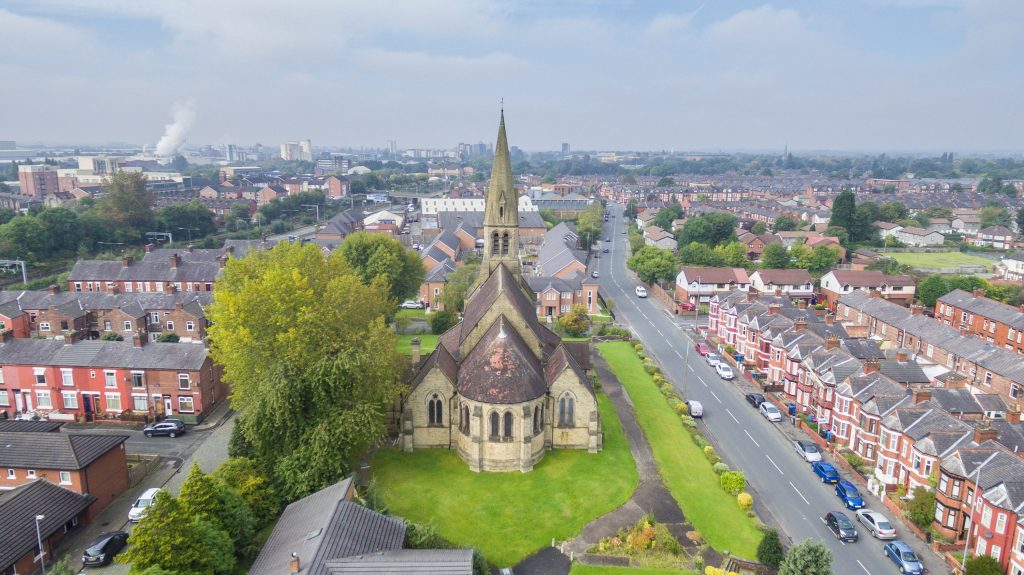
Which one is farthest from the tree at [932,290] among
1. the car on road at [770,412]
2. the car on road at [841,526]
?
the car on road at [841,526]

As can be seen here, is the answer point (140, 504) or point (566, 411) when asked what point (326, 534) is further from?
point (566, 411)

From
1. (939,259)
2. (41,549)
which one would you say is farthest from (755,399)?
(939,259)

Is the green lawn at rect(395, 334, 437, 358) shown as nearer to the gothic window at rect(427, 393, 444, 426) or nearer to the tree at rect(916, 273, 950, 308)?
the gothic window at rect(427, 393, 444, 426)

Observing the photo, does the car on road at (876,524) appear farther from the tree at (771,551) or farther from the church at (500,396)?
the church at (500,396)

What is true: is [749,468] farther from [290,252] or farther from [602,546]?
[290,252]

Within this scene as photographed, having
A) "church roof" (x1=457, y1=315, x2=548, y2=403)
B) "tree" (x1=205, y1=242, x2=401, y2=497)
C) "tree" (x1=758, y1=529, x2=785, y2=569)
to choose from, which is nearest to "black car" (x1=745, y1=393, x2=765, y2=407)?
"church roof" (x1=457, y1=315, x2=548, y2=403)
